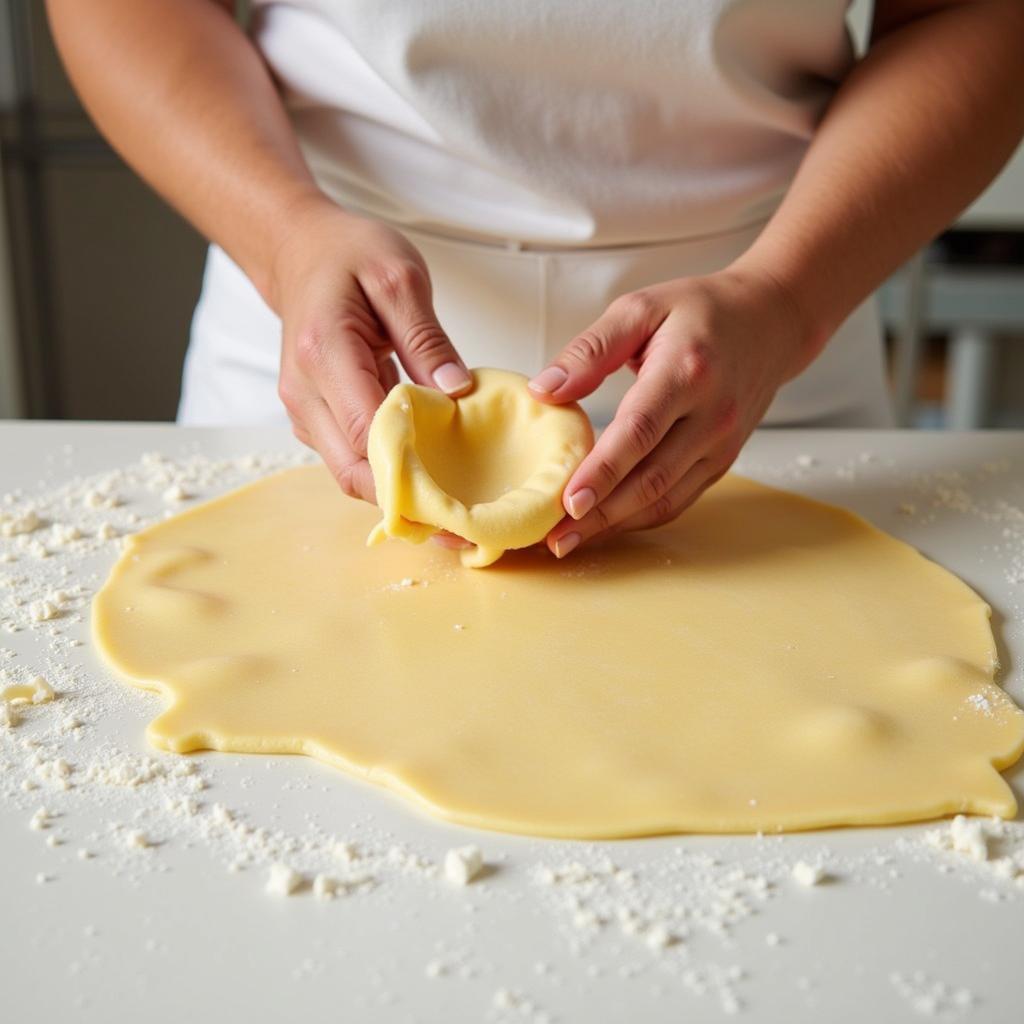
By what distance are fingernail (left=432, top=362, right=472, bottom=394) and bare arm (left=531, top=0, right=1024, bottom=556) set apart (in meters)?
0.07

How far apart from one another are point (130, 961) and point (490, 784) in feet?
0.78

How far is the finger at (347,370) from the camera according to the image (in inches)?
41.9

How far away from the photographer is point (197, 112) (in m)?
1.34

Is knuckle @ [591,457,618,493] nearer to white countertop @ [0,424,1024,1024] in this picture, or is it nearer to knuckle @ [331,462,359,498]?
knuckle @ [331,462,359,498]

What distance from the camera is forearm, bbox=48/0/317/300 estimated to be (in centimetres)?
128

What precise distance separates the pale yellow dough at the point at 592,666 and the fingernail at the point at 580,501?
0.07 meters

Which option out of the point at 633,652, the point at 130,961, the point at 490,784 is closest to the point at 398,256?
the point at 633,652

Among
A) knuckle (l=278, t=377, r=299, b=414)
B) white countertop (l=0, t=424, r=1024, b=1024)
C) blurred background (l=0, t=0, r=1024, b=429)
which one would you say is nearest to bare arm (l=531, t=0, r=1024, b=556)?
knuckle (l=278, t=377, r=299, b=414)

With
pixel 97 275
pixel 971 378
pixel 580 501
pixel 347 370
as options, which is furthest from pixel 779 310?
pixel 971 378

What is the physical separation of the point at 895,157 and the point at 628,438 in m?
0.50

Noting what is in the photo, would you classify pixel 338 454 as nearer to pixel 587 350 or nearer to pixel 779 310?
pixel 587 350

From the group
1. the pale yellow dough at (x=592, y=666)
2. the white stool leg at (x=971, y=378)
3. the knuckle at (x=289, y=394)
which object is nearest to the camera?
the pale yellow dough at (x=592, y=666)

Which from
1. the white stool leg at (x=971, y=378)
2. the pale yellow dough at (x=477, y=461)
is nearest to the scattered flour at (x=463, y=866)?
the pale yellow dough at (x=477, y=461)

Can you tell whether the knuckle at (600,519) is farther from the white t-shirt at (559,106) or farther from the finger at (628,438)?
the white t-shirt at (559,106)
